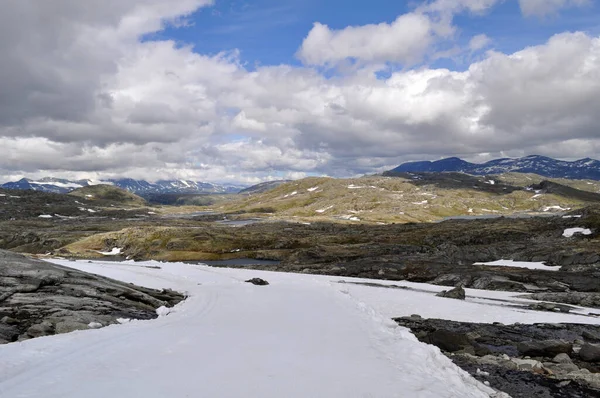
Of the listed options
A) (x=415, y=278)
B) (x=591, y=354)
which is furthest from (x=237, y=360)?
(x=415, y=278)

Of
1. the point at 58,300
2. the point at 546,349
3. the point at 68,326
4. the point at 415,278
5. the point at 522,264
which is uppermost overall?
the point at 58,300

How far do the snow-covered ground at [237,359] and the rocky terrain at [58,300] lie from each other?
1.86 metres

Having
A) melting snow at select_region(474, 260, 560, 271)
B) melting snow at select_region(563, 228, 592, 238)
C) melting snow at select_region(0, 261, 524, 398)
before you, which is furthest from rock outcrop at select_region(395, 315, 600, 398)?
melting snow at select_region(563, 228, 592, 238)

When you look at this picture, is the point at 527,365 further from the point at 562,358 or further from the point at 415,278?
the point at 415,278

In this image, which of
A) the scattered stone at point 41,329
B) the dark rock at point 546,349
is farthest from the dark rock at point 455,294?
the scattered stone at point 41,329

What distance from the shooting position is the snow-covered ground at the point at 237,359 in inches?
512

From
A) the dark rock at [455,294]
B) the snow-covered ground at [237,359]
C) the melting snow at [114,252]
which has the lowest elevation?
the melting snow at [114,252]

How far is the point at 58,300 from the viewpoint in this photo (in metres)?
24.8

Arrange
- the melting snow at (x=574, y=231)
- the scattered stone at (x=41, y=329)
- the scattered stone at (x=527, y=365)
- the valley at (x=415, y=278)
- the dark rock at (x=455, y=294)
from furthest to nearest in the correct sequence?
1. the melting snow at (x=574, y=231)
2. the dark rock at (x=455, y=294)
3. the valley at (x=415, y=278)
4. the scattered stone at (x=41, y=329)
5. the scattered stone at (x=527, y=365)

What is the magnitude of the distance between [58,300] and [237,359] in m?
15.3

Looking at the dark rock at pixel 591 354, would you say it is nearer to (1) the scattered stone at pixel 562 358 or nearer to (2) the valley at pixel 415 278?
(2) the valley at pixel 415 278

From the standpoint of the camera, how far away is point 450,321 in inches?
1243

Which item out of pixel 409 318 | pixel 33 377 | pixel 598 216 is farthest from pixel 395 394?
pixel 598 216

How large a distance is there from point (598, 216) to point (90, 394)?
11880cm
